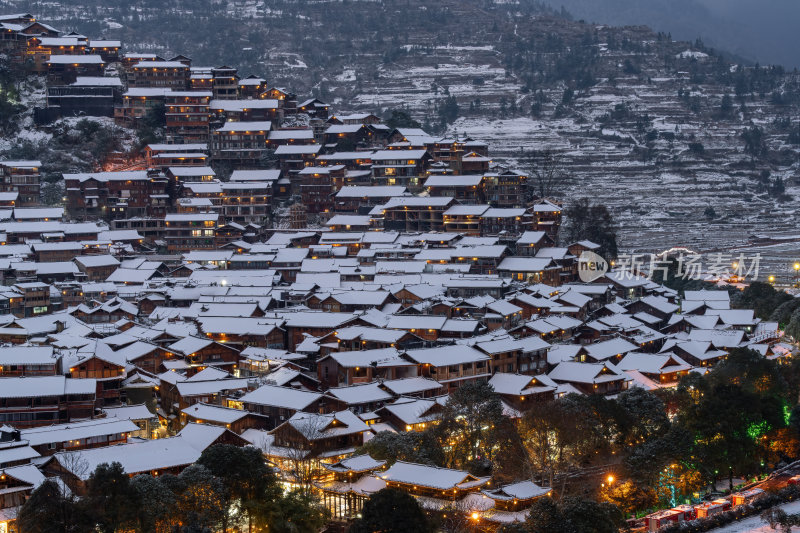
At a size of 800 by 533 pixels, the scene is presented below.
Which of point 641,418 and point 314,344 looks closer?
point 641,418

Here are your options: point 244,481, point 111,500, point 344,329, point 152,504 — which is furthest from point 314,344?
point 111,500

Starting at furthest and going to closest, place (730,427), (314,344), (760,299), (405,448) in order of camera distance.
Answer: (760,299) < (314,344) < (730,427) < (405,448)

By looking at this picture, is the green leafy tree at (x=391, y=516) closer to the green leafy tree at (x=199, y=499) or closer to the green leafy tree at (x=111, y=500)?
the green leafy tree at (x=199, y=499)

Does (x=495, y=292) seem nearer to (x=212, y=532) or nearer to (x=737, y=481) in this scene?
(x=737, y=481)

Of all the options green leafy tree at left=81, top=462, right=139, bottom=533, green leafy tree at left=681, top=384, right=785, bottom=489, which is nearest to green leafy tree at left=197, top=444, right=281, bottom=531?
green leafy tree at left=81, top=462, right=139, bottom=533

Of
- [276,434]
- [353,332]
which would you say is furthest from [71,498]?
[353,332]

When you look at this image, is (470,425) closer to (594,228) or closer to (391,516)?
(391,516)

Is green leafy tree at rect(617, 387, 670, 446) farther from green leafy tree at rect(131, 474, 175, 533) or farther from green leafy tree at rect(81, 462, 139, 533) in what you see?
green leafy tree at rect(81, 462, 139, 533)
